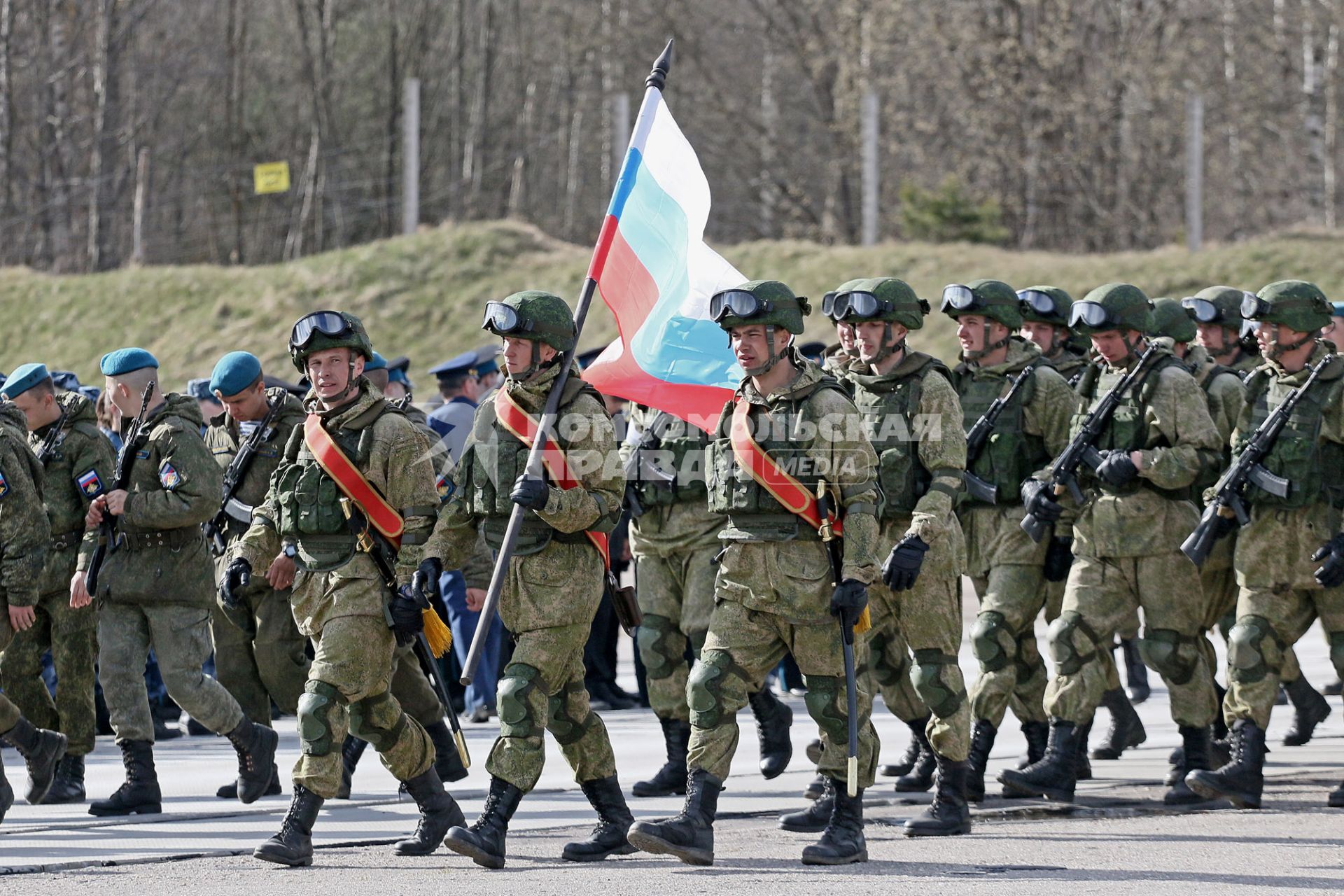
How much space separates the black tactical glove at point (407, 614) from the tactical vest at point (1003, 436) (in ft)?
9.61

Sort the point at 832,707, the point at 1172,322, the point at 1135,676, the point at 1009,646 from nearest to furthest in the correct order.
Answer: the point at 832,707 < the point at 1009,646 < the point at 1172,322 < the point at 1135,676

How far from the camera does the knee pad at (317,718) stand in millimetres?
7023

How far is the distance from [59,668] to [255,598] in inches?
43.5

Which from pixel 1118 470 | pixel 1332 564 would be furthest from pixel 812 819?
pixel 1332 564

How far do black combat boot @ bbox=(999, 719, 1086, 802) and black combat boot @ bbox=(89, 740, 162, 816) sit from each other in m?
3.63

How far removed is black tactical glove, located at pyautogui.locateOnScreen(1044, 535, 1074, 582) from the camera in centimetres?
891

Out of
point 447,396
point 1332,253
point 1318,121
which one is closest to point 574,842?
point 447,396

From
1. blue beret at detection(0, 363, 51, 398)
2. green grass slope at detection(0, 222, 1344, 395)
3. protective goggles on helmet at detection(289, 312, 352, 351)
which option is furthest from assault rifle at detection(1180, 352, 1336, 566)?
green grass slope at detection(0, 222, 1344, 395)

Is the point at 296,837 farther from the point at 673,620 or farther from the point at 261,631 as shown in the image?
the point at 673,620

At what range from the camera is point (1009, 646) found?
8.73 m

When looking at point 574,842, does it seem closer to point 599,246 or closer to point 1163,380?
point 599,246

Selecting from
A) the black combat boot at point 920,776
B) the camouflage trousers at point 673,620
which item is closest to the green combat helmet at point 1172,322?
the black combat boot at point 920,776

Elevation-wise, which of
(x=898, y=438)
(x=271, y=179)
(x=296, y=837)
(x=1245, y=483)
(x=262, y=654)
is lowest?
(x=296, y=837)

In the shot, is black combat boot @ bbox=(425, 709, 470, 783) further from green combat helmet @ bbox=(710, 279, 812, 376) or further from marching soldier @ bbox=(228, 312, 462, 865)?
green combat helmet @ bbox=(710, 279, 812, 376)
